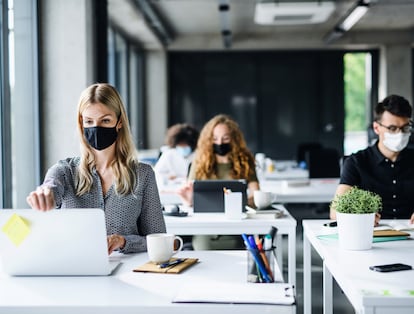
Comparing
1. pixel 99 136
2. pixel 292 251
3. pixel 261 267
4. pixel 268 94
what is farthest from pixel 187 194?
pixel 268 94

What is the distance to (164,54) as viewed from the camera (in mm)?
12289

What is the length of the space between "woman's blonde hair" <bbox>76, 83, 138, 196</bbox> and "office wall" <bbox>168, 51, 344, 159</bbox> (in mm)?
10096

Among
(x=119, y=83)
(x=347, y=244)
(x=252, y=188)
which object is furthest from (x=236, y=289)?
(x=119, y=83)

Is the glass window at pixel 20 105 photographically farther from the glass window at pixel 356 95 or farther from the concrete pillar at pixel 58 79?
the glass window at pixel 356 95

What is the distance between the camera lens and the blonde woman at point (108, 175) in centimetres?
257

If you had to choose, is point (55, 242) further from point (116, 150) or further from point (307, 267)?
point (307, 267)

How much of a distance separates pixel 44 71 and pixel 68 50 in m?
0.29

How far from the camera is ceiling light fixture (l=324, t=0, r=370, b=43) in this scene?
7991mm

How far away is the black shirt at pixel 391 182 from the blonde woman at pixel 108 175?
4.64 ft

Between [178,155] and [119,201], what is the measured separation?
3.84 meters

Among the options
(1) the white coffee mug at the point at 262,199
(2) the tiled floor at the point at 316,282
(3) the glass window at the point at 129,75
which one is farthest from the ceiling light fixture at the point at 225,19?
(1) the white coffee mug at the point at 262,199

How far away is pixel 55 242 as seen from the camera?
1986mm

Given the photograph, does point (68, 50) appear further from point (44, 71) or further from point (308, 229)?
point (308, 229)

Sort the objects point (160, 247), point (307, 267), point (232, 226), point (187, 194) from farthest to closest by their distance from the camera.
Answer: point (187, 194)
point (232, 226)
point (307, 267)
point (160, 247)
